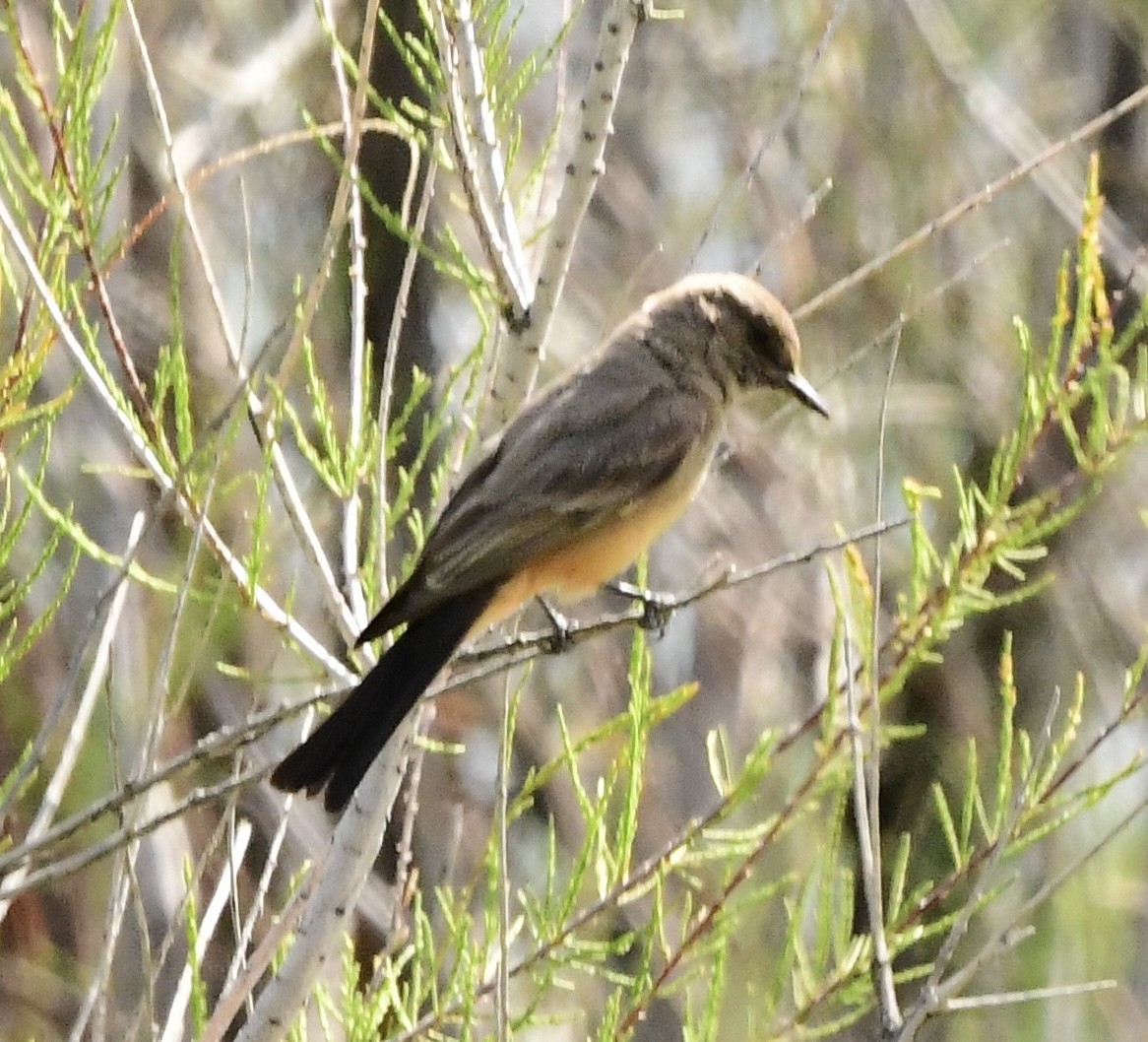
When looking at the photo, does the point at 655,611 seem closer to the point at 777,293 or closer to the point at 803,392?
the point at 803,392

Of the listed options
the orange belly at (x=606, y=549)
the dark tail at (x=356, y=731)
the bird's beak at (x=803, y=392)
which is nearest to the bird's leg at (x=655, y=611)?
the orange belly at (x=606, y=549)

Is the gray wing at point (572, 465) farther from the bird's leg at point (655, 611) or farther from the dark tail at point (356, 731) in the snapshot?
the dark tail at point (356, 731)

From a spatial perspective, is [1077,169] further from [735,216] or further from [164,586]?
[164,586]

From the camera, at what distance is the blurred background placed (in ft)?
17.6

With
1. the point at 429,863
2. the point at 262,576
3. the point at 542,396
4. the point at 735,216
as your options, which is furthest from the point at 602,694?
Result: the point at 262,576

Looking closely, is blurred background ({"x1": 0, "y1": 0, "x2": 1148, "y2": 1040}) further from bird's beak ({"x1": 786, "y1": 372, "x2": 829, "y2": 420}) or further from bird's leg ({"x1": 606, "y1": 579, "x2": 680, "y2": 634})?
bird's leg ({"x1": 606, "y1": 579, "x2": 680, "y2": 634})

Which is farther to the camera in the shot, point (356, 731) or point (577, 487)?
point (577, 487)

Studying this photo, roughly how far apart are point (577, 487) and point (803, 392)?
1.97 feet

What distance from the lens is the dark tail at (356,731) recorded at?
2.55 metres

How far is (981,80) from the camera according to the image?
521 cm

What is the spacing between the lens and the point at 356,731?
255cm

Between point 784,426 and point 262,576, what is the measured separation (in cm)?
272

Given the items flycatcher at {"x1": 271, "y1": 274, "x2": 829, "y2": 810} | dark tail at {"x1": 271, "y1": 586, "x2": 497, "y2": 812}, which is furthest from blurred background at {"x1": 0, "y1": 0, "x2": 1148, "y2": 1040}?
dark tail at {"x1": 271, "y1": 586, "x2": 497, "y2": 812}

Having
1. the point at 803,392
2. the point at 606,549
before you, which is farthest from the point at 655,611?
the point at 803,392
